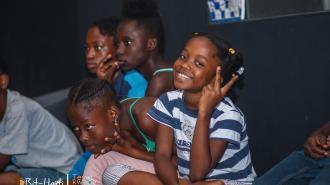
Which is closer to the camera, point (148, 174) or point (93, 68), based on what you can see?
point (148, 174)

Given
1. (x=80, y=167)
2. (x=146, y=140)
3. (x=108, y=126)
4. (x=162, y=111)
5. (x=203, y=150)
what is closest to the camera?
(x=203, y=150)

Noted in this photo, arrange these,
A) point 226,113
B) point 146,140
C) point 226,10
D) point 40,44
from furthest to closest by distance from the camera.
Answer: point 40,44
point 226,10
point 146,140
point 226,113

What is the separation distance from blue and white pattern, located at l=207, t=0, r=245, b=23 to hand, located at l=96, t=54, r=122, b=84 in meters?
0.66

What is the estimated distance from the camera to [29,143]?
257 cm

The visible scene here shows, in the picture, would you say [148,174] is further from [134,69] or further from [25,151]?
[134,69]

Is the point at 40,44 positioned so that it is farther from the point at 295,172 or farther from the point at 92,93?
the point at 295,172

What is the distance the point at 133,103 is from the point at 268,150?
0.87m

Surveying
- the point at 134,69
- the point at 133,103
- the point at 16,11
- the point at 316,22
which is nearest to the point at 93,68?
the point at 134,69

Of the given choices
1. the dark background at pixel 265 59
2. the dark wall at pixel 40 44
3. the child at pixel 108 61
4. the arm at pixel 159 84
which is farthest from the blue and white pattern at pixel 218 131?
the dark wall at pixel 40 44

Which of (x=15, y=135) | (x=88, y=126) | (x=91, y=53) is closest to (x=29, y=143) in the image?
(x=15, y=135)

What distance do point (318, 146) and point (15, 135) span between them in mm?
1563

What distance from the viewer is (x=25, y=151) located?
8.03ft

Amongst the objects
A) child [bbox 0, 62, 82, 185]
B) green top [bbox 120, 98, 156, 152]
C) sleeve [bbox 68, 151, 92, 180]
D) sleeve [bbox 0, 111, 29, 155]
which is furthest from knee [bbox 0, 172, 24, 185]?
green top [bbox 120, 98, 156, 152]

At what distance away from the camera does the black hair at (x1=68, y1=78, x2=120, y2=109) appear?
2.19 metres
